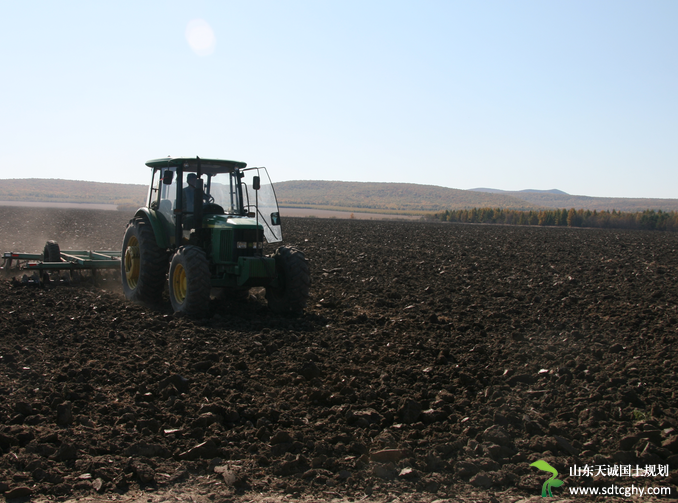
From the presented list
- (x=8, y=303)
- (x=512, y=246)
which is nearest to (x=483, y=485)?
(x=8, y=303)

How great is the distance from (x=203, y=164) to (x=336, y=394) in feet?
17.1

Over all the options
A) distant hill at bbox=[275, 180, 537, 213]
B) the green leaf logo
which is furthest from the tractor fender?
distant hill at bbox=[275, 180, 537, 213]

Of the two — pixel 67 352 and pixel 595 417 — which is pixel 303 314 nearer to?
pixel 67 352

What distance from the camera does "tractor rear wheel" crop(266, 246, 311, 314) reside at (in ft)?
28.1

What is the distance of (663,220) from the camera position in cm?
4872

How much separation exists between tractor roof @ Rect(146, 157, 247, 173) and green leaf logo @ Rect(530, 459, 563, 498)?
661 cm

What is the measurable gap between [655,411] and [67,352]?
5.86 m

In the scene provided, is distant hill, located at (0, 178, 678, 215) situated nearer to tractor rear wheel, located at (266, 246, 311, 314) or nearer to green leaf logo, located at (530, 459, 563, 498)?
tractor rear wheel, located at (266, 246, 311, 314)

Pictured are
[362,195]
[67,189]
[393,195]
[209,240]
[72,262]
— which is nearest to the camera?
[209,240]

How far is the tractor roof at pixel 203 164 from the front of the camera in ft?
29.5

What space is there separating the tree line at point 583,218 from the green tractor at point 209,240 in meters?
47.5

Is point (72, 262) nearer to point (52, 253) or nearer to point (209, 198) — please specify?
point (52, 253)

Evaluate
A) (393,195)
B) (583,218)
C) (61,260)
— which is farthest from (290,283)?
(393,195)

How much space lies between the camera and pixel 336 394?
5.21 m
